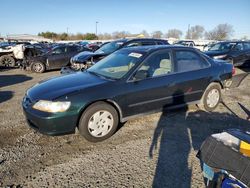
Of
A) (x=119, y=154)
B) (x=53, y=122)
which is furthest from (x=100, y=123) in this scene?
(x=53, y=122)

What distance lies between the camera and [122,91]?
13.6 feet

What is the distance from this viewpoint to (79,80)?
4387 millimetres

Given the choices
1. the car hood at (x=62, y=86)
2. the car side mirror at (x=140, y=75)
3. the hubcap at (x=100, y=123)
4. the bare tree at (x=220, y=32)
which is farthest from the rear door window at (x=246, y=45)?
the bare tree at (x=220, y=32)

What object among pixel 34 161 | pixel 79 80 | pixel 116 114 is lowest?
pixel 34 161

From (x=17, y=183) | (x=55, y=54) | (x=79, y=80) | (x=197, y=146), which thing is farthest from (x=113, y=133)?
(x=55, y=54)

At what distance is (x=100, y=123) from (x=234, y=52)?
10.5m

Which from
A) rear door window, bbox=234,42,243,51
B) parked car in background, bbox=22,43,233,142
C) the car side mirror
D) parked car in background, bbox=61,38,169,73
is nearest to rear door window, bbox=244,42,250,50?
rear door window, bbox=234,42,243,51

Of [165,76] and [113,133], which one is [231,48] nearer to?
[165,76]

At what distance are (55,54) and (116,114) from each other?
396 inches

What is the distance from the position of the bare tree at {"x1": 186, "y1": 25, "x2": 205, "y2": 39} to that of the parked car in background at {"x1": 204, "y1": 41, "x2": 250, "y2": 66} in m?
75.6

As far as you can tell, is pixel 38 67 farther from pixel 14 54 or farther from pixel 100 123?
pixel 100 123

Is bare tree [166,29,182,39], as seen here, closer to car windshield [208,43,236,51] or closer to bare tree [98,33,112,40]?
bare tree [98,33,112,40]

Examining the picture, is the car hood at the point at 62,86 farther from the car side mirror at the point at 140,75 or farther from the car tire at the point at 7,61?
the car tire at the point at 7,61

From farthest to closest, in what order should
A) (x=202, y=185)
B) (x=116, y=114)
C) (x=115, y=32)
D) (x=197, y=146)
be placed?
1. (x=115, y=32)
2. (x=116, y=114)
3. (x=197, y=146)
4. (x=202, y=185)
